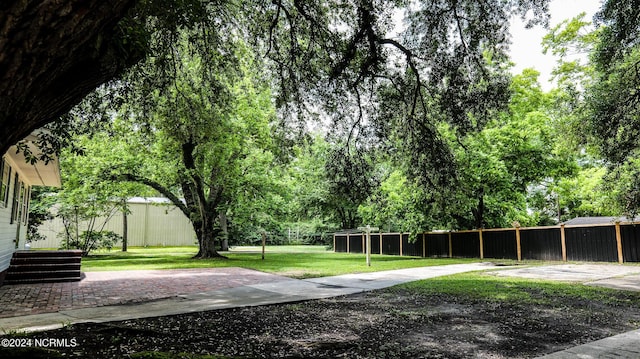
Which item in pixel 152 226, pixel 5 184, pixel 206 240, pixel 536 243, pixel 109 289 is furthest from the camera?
pixel 152 226

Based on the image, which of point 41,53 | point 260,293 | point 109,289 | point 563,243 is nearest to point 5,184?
point 109,289

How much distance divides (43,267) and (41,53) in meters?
10.9

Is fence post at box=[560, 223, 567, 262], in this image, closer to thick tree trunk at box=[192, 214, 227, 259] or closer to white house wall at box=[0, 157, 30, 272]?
thick tree trunk at box=[192, 214, 227, 259]

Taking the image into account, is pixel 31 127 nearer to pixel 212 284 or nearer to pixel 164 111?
pixel 164 111

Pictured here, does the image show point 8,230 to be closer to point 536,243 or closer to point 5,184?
point 5,184

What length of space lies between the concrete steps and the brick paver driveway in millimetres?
463

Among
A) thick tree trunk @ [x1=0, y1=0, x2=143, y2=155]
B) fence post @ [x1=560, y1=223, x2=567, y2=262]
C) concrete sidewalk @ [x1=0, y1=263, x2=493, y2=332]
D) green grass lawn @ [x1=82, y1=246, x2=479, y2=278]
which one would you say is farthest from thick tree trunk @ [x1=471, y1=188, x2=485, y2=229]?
thick tree trunk @ [x1=0, y1=0, x2=143, y2=155]

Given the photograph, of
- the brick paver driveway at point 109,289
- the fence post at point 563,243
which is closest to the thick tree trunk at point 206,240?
the brick paver driveway at point 109,289

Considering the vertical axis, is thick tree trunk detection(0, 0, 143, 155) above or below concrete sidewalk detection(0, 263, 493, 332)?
above

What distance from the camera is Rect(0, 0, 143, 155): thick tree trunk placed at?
5.36ft

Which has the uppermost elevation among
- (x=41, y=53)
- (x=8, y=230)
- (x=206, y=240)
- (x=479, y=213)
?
(x=41, y=53)

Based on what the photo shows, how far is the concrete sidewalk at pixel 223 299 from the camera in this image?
539 centimetres

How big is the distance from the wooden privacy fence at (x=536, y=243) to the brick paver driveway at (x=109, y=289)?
11959 millimetres

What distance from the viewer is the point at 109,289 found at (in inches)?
335
